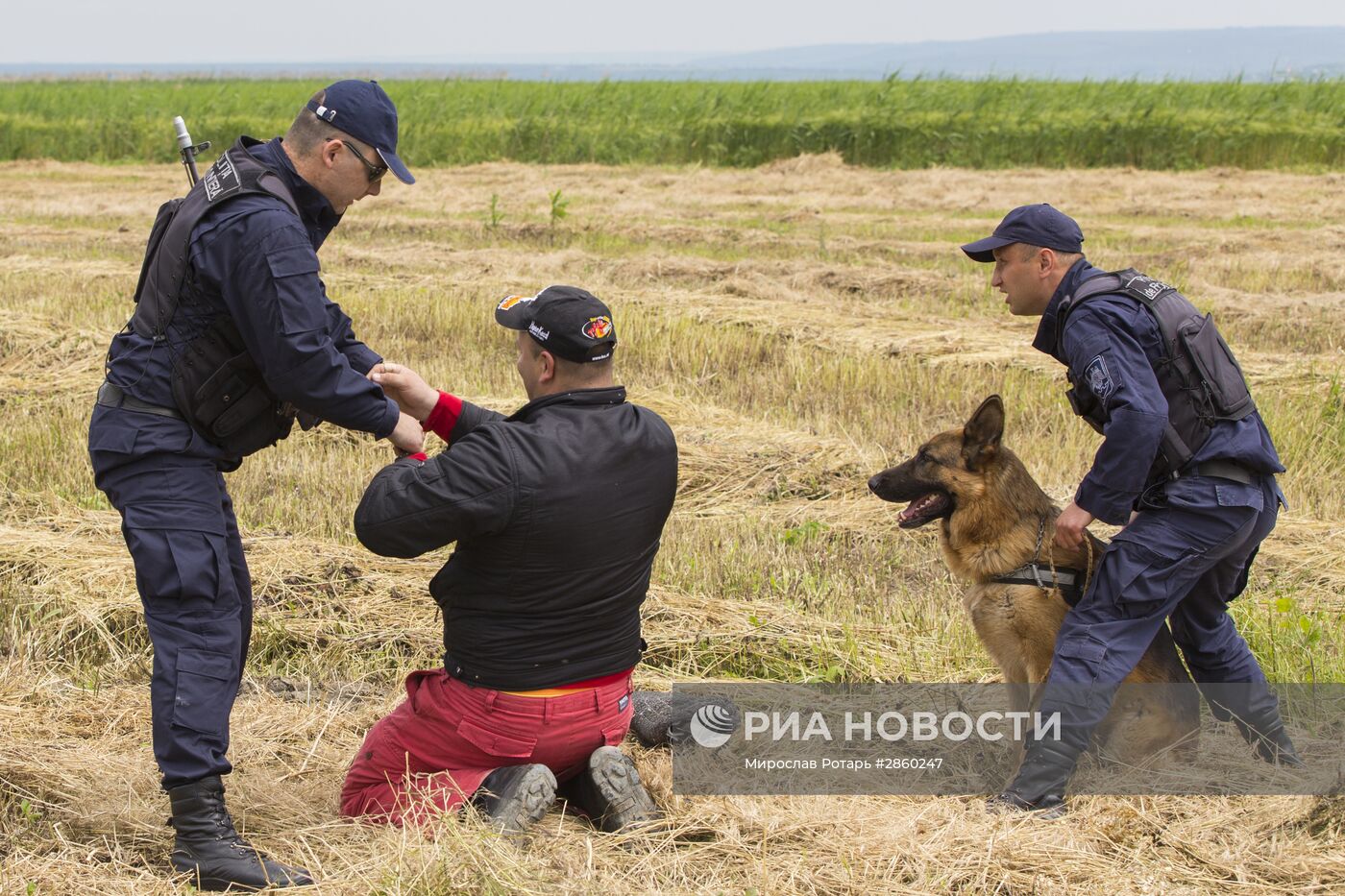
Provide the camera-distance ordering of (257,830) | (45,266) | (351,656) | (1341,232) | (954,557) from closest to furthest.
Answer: (257,830), (954,557), (351,656), (45,266), (1341,232)

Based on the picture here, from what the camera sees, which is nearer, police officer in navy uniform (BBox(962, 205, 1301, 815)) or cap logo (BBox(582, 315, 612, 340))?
cap logo (BBox(582, 315, 612, 340))

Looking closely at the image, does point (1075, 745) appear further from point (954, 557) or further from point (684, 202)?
point (684, 202)

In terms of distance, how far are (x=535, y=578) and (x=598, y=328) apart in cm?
71

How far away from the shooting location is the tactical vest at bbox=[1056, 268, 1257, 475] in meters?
3.93

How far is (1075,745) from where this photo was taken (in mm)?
3955

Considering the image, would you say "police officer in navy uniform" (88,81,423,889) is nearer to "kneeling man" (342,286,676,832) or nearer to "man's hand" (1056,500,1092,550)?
"kneeling man" (342,286,676,832)

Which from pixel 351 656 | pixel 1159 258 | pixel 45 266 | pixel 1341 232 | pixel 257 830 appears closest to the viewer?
pixel 257 830

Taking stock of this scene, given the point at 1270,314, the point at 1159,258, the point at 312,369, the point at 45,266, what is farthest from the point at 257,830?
the point at 1159,258

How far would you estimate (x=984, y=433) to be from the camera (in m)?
4.39

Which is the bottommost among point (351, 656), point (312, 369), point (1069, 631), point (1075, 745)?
point (351, 656)

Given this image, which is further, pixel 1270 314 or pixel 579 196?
pixel 579 196

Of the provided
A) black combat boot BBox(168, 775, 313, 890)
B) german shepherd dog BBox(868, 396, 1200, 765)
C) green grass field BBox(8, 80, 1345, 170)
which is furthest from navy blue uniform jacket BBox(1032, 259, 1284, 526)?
green grass field BBox(8, 80, 1345, 170)

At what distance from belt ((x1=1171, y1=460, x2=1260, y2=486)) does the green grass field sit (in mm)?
20914

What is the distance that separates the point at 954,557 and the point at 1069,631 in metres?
0.61
